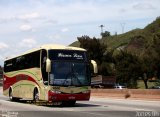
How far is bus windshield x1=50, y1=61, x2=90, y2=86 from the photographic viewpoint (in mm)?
26250

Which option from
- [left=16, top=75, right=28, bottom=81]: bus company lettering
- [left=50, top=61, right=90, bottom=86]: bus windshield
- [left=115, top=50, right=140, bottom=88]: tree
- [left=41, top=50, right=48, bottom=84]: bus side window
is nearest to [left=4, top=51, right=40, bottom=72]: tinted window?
[left=16, top=75, right=28, bottom=81]: bus company lettering

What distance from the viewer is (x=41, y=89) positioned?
2761 centimetres

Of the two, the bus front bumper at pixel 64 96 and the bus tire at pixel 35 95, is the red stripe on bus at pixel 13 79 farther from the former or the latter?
the bus front bumper at pixel 64 96

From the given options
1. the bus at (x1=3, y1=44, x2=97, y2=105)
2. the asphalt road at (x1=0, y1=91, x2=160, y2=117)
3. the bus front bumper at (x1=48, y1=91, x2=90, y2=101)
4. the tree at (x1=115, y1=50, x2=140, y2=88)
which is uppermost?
the tree at (x1=115, y1=50, x2=140, y2=88)

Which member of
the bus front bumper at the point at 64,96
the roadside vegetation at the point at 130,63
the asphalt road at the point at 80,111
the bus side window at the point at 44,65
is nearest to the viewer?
the asphalt road at the point at 80,111

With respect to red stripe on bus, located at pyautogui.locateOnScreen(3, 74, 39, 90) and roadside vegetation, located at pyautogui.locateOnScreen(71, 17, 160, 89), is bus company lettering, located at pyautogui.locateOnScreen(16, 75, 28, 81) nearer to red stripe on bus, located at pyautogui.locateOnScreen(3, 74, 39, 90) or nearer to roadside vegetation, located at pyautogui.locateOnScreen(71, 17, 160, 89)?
red stripe on bus, located at pyautogui.locateOnScreen(3, 74, 39, 90)

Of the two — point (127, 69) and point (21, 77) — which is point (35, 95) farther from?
point (127, 69)

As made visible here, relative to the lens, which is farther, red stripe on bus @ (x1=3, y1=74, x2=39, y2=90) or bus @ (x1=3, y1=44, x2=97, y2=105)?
red stripe on bus @ (x1=3, y1=74, x2=39, y2=90)

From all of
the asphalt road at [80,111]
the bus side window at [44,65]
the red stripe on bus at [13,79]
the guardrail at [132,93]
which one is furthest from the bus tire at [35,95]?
the guardrail at [132,93]

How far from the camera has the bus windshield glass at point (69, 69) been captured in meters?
26.3

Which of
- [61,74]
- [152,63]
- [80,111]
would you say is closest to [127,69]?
[152,63]

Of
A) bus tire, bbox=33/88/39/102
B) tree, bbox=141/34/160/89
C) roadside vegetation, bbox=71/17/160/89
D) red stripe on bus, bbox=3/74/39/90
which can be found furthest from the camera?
roadside vegetation, bbox=71/17/160/89

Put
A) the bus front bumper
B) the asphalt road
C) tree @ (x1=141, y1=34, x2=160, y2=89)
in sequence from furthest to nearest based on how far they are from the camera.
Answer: tree @ (x1=141, y1=34, x2=160, y2=89) → the bus front bumper → the asphalt road

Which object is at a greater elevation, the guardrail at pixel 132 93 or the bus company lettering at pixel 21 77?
the bus company lettering at pixel 21 77
